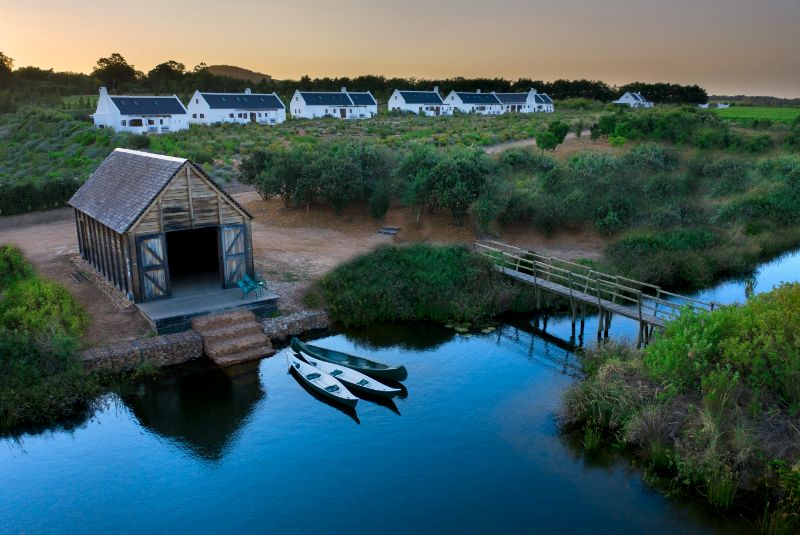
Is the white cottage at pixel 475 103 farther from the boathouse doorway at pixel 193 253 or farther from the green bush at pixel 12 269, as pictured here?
the green bush at pixel 12 269

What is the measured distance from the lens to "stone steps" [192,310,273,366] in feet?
60.3

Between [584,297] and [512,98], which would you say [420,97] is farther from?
[584,297]

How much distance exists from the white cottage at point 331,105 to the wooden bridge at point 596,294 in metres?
68.1

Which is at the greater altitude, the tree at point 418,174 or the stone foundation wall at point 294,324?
the tree at point 418,174

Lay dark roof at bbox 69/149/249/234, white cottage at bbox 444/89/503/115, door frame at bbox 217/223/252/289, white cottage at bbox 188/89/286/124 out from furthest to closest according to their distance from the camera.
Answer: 1. white cottage at bbox 444/89/503/115
2. white cottage at bbox 188/89/286/124
3. door frame at bbox 217/223/252/289
4. dark roof at bbox 69/149/249/234

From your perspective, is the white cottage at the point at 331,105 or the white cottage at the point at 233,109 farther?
the white cottage at the point at 331,105

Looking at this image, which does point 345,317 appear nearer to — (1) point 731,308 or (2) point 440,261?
(2) point 440,261

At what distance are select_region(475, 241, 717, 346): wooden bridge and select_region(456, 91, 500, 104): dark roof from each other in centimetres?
7755

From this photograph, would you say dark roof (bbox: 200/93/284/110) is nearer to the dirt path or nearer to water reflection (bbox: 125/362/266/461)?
the dirt path

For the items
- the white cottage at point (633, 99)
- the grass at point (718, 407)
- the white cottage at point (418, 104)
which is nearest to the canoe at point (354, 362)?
the grass at point (718, 407)

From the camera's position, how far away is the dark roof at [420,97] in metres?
97.8

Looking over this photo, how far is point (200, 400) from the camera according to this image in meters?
16.6

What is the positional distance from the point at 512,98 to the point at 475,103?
10417mm

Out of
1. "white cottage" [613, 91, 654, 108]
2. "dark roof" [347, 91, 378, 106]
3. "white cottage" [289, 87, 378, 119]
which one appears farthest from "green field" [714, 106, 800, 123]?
"white cottage" [289, 87, 378, 119]
